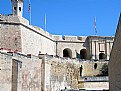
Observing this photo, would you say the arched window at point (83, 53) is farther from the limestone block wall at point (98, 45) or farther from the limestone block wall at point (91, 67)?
the limestone block wall at point (91, 67)

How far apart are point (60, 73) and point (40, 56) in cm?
583

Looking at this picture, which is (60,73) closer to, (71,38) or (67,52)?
(71,38)

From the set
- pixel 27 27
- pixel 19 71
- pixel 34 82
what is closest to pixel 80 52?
pixel 27 27

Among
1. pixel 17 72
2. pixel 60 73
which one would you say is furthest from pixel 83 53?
pixel 17 72

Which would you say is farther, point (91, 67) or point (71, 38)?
point (71, 38)

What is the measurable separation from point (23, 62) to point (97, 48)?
24.5 metres

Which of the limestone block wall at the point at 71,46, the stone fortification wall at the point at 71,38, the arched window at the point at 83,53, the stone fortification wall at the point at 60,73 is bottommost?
the stone fortification wall at the point at 60,73

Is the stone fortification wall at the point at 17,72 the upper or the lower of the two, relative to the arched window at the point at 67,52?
lower

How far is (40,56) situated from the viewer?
81.3ft

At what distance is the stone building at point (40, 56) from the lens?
59.8 feet

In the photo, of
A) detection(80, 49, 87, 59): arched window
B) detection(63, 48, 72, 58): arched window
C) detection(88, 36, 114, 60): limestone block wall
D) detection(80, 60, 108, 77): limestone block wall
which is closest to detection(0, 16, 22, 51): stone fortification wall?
detection(80, 60, 108, 77): limestone block wall

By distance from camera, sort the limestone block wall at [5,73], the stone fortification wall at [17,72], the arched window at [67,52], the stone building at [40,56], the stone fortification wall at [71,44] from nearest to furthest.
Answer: the limestone block wall at [5,73] → the stone fortification wall at [17,72] → the stone building at [40,56] → the stone fortification wall at [71,44] → the arched window at [67,52]

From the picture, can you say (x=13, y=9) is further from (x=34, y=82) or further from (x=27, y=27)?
A: (x=34, y=82)

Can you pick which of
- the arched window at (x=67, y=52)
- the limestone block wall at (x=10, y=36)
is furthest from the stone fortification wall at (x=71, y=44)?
the limestone block wall at (x=10, y=36)
